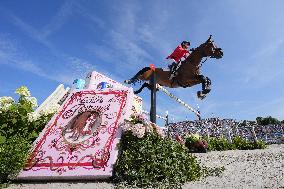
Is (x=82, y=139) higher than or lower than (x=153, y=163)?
higher

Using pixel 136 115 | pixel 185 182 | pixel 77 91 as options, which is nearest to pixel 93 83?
pixel 77 91

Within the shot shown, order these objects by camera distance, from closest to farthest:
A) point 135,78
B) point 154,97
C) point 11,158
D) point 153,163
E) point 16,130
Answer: point 153,163 → point 11,158 → point 16,130 → point 154,97 → point 135,78

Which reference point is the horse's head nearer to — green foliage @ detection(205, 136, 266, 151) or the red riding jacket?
the red riding jacket

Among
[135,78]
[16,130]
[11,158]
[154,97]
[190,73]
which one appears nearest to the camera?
[11,158]

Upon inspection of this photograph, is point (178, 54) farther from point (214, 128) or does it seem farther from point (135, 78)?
point (214, 128)

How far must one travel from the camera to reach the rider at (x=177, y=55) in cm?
1311

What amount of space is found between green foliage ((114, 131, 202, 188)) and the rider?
688 centimetres

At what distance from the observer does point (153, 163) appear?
19.7 ft

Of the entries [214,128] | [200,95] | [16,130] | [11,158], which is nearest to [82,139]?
[11,158]

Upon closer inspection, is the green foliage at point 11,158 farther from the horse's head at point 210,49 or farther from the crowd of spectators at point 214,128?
the crowd of spectators at point 214,128

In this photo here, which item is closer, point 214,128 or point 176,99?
point 176,99

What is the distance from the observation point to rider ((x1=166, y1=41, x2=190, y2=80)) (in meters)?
13.1

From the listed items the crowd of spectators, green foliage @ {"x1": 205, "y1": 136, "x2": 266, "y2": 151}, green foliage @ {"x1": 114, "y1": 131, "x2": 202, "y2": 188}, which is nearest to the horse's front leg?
green foliage @ {"x1": 205, "y1": 136, "x2": 266, "y2": 151}

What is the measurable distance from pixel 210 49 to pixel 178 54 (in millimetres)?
1497
